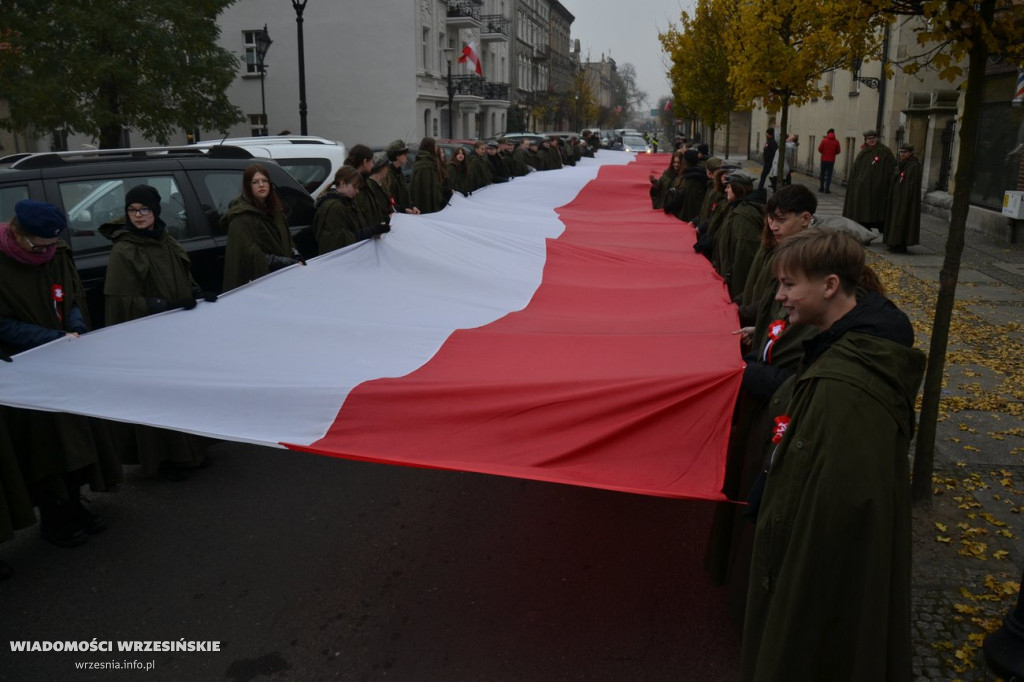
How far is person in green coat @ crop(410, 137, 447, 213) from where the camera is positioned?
10938 millimetres

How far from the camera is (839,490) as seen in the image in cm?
249

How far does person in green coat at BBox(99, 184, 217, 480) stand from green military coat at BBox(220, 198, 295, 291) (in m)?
0.61

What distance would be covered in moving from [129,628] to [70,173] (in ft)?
12.5

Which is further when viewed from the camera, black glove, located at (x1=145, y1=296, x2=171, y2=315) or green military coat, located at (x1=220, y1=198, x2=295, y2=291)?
green military coat, located at (x1=220, y1=198, x2=295, y2=291)

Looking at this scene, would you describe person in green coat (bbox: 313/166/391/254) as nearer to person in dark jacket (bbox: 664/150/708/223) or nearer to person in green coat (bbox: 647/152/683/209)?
person in dark jacket (bbox: 664/150/708/223)

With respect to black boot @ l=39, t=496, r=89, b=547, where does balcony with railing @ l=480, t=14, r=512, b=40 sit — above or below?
above

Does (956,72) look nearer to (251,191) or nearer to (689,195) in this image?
(251,191)

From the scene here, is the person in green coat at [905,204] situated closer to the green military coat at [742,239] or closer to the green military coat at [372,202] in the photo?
the green military coat at [742,239]

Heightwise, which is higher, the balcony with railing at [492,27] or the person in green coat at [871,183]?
the balcony with railing at [492,27]

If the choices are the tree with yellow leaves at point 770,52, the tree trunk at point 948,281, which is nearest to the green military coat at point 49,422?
the tree trunk at point 948,281

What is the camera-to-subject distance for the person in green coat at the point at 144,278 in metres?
5.43

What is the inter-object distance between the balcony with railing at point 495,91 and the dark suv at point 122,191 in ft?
151

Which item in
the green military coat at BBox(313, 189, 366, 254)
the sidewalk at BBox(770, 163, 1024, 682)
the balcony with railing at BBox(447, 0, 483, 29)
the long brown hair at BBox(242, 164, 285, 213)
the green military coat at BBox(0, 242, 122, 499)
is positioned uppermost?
the balcony with railing at BBox(447, 0, 483, 29)

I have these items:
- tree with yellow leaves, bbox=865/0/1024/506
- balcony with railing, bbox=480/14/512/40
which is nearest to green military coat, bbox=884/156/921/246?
tree with yellow leaves, bbox=865/0/1024/506
